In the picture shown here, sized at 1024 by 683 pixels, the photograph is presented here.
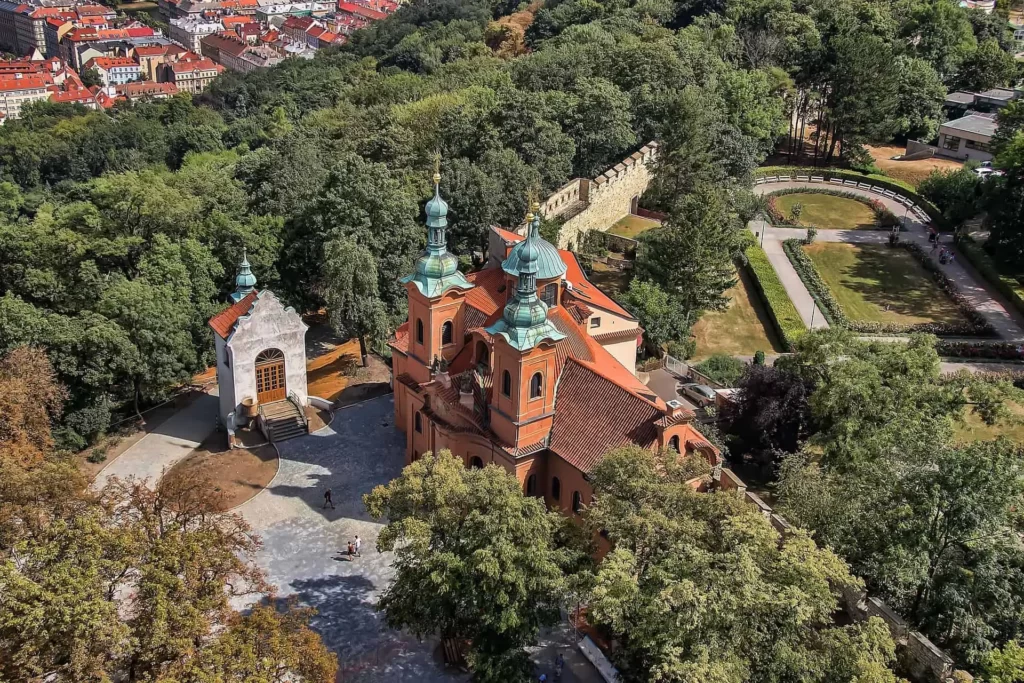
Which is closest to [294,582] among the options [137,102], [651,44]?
[651,44]

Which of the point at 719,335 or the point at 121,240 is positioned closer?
the point at 121,240

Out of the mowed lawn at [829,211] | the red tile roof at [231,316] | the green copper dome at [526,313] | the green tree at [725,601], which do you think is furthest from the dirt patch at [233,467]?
the mowed lawn at [829,211]

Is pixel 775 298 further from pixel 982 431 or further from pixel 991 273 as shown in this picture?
pixel 982 431

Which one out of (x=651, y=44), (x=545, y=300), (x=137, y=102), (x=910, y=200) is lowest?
(x=137, y=102)

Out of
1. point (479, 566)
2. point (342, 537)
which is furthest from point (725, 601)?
point (342, 537)

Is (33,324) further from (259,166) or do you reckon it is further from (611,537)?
(611,537)
